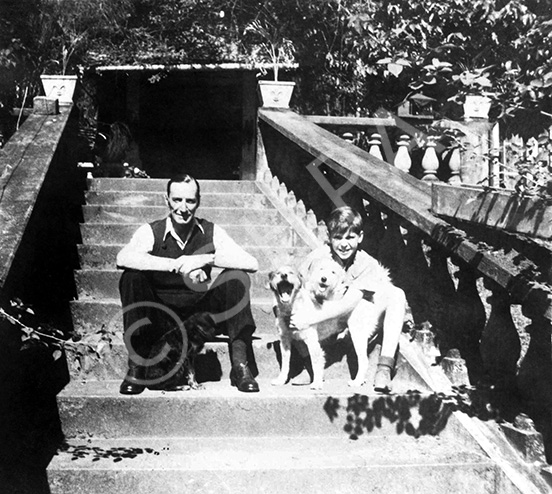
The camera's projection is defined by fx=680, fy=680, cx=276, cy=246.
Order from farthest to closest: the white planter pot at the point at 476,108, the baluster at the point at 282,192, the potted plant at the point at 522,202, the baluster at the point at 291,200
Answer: the baluster at the point at 282,192 < the baluster at the point at 291,200 < the white planter pot at the point at 476,108 < the potted plant at the point at 522,202

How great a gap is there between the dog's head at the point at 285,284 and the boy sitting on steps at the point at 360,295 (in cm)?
12

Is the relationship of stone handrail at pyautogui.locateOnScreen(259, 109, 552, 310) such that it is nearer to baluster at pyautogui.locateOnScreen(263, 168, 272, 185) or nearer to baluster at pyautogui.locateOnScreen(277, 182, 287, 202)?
baluster at pyautogui.locateOnScreen(277, 182, 287, 202)

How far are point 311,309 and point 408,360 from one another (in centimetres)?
69

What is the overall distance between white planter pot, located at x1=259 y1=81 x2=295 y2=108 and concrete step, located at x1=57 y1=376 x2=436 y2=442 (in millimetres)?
4022

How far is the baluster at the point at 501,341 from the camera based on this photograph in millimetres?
3549

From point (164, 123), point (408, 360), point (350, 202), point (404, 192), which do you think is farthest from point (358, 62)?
point (408, 360)

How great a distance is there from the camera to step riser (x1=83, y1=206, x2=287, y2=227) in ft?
19.4

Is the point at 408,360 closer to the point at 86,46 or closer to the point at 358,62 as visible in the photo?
the point at 358,62

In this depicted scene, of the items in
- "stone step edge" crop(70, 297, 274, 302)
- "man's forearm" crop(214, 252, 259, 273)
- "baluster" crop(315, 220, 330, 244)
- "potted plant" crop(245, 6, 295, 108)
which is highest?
"potted plant" crop(245, 6, 295, 108)

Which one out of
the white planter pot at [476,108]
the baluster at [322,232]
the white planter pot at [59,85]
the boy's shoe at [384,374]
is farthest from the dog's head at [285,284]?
the white planter pot at [59,85]

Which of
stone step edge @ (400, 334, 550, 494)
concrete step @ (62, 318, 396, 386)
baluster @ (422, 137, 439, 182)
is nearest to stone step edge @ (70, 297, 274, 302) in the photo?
concrete step @ (62, 318, 396, 386)

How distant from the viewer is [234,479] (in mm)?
3324

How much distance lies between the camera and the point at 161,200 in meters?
6.33

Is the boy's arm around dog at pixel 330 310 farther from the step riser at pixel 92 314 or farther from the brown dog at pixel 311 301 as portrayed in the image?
the step riser at pixel 92 314
